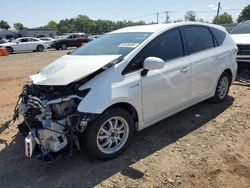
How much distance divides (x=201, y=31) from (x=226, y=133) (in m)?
2.00

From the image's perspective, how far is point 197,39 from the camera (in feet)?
17.8

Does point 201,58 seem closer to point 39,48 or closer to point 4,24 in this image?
point 39,48

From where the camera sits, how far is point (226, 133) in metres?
4.82

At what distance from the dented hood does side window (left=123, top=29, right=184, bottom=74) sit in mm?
276

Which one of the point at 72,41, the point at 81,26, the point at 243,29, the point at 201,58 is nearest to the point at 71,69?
the point at 201,58

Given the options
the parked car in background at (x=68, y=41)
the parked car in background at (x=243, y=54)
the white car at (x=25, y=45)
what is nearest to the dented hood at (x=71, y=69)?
the parked car in background at (x=243, y=54)

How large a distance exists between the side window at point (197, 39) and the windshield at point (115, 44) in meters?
0.94

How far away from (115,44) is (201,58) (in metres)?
1.63

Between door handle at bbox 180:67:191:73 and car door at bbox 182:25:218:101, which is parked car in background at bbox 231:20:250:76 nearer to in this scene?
car door at bbox 182:25:218:101

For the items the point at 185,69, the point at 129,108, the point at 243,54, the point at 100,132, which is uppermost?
the point at 185,69

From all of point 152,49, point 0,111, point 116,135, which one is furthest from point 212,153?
point 0,111

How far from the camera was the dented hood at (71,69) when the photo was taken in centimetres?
380

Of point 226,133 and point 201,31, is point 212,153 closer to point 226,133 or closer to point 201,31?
point 226,133

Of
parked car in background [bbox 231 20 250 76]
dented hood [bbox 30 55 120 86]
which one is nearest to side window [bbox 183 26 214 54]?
dented hood [bbox 30 55 120 86]
